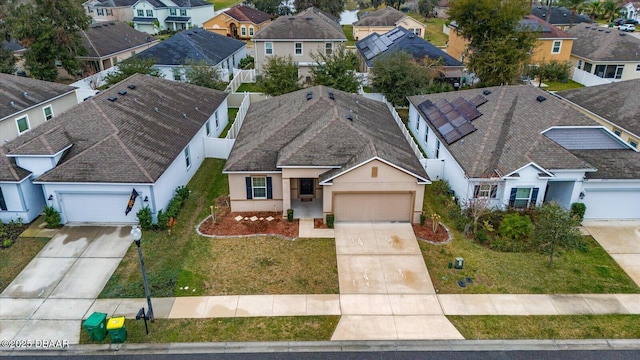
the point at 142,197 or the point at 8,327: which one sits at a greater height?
the point at 142,197

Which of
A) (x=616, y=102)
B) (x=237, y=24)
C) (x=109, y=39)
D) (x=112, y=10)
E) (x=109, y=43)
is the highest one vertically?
(x=112, y=10)

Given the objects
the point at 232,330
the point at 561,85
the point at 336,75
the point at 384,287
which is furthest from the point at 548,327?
the point at 561,85

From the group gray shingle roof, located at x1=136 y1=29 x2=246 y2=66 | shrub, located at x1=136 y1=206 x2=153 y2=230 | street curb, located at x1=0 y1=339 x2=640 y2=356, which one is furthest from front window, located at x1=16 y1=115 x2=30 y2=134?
street curb, located at x1=0 y1=339 x2=640 y2=356

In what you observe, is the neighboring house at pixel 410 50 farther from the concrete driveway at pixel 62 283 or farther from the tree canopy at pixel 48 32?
the concrete driveway at pixel 62 283

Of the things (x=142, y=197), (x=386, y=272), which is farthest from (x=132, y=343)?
(x=386, y=272)

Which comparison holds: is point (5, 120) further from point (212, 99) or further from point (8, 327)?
point (8, 327)

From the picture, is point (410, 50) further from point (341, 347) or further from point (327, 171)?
point (341, 347)
